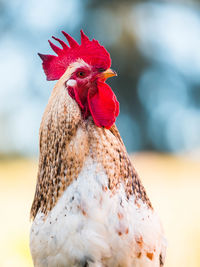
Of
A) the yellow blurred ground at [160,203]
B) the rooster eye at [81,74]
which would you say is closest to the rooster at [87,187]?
the rooster eye at [81,74]

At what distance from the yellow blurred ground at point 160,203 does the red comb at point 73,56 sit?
7.26ft

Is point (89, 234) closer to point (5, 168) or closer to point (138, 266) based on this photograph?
point (138, 266)

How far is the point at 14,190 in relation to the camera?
627 cm

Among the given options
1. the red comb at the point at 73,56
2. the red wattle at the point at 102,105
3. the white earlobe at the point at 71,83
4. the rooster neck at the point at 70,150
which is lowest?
the rooster neck at the point at 70,150

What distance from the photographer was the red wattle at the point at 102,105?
217 centimetres

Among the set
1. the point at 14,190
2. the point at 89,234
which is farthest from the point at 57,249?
the point at 14,190

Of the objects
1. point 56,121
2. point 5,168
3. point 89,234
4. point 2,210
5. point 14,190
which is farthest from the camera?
point 5,168

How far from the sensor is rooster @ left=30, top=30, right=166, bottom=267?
201 centimetres

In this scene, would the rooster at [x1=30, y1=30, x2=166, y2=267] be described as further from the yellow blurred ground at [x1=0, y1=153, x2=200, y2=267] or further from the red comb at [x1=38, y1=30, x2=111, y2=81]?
the yellow blurred ground at [x1=0, y1=153, x2=200, y2=267]

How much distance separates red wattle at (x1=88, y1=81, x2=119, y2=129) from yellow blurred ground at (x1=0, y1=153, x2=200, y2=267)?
7.22ft

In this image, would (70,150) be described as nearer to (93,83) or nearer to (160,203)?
(93,83)

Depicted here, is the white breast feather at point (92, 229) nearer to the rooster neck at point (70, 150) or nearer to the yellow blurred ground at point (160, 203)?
the rooster neck at point (70, 150)

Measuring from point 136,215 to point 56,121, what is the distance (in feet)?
2.07

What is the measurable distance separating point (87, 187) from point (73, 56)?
735mm
